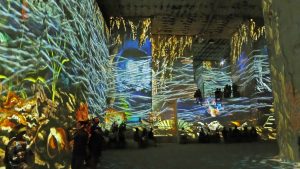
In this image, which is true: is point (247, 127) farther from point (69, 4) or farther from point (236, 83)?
point (69, 4)

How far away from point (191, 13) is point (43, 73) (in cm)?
1340

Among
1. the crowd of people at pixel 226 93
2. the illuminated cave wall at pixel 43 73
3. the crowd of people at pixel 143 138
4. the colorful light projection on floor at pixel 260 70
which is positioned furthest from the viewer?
the crowd of people at pixel 226 93

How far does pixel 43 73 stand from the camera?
6.61m

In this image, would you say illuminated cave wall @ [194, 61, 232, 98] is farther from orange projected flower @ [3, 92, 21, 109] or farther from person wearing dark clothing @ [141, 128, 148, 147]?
orange projected flower @ [3, 92, 21, 109]

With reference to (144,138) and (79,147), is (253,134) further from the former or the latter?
(79,147)

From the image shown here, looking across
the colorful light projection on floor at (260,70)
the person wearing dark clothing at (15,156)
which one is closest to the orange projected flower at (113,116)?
the colorful light projection on floor at (260,70)

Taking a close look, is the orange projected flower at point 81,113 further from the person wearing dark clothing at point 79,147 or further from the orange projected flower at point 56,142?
the person wearing dark clothing at point 79,147

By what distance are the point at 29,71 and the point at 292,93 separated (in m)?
5.69

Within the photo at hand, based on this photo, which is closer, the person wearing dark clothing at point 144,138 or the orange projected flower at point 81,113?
the orange projected flower at point 81,113

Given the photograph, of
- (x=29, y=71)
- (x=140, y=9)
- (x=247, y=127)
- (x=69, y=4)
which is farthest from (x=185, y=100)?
(x=29, y=71)

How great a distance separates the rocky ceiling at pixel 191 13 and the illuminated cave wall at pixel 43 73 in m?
7.92

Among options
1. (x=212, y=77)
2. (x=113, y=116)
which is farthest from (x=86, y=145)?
(x=212, y=77)

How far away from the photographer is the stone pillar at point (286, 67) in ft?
26.2

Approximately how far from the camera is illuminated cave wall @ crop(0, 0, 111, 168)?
512 cm
